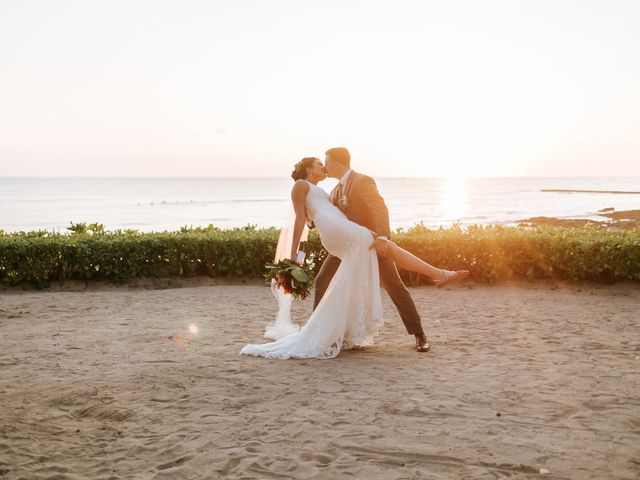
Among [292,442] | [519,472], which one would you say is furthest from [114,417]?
[519,472]

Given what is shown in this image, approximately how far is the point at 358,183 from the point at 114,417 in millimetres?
3563

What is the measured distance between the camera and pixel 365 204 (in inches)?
285

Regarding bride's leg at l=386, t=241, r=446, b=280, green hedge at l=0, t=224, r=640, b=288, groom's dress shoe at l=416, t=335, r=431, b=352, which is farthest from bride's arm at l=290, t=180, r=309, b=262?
green hedge at l=0, t=224, r=640, b=288

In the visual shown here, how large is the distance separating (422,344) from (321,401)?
7.01 ft

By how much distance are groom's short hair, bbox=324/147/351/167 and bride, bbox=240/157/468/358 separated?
407 millimetres

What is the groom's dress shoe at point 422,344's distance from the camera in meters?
7.29

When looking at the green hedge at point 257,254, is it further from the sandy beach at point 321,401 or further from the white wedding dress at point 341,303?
the white wedding dress at point 341,303

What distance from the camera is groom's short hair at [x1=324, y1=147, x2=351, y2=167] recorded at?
7227 mm

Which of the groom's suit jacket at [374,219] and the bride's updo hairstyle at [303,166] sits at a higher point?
the bride's updo hairstyle at [303,166]

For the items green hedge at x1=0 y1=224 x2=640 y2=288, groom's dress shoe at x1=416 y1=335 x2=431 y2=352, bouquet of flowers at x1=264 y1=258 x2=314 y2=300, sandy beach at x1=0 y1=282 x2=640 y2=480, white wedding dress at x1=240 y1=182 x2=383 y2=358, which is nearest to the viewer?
sandy beach at x1=0 y1=282 x2=640 y2=480

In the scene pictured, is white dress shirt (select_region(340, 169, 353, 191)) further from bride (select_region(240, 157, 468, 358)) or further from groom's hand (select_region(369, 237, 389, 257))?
groom's hand (select_region(369, 237, 389, 257))

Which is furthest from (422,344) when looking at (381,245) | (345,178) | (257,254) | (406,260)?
(257,254)

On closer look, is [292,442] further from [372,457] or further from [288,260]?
[288,260]

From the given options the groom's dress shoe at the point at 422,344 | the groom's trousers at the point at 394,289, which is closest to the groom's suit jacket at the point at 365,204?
Result: the groom's trousers at the point at 394,289
